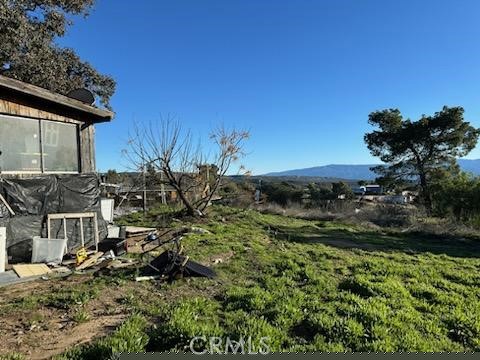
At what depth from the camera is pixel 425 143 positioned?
2723 cm

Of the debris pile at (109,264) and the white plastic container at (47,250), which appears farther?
the white plastic container at (47,250)

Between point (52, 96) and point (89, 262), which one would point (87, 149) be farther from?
point (89, 262)

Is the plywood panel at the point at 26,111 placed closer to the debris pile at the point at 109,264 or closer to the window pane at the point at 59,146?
the window pane at the point at 59,146

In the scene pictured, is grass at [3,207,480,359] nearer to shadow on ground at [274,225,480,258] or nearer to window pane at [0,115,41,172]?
shadow on ground at [274,225,480,258]

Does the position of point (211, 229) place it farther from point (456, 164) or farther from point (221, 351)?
point (456, 164)

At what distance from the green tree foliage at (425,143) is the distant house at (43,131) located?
22.7 meters

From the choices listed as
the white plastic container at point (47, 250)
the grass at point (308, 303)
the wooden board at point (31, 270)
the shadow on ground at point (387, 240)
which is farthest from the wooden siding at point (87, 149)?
the shadow on ground at point (387, 240)

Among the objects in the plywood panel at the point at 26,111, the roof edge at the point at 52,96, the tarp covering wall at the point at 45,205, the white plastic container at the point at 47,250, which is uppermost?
the roof edge at the point at 52,96

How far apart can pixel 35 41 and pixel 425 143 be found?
24.3 metres

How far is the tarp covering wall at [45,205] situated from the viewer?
278 inches

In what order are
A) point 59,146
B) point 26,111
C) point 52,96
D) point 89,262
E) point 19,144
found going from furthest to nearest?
point 59,146 → point 52,96 → point 26,111 → point 19,144 → point 89,262

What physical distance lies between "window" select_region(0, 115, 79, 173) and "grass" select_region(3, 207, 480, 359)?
3.33 meters

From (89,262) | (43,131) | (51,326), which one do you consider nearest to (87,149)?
(43,131)

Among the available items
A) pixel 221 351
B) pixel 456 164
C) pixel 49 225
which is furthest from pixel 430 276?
pixel 456 164
